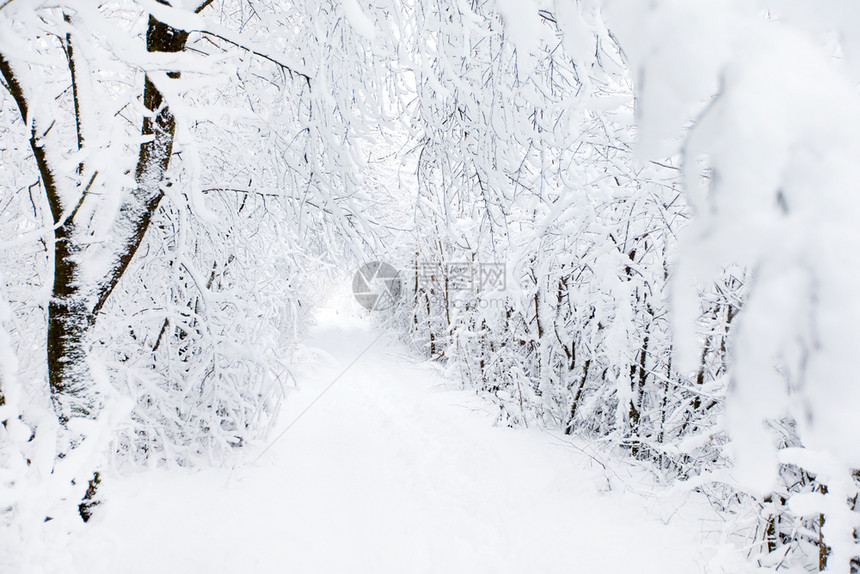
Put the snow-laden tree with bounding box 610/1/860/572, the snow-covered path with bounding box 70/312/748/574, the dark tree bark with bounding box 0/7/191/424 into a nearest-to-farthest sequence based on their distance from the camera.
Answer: the snow-laden tree with bounding box 610/1/860/572 < the dark tree bark with bounding box 0/7/191/424 < the snow-covered path with bounding box 70/312/748/574

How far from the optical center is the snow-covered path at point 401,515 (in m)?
3.06

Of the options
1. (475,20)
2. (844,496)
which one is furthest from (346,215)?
(844,496)

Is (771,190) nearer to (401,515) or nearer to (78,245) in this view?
(78,245)

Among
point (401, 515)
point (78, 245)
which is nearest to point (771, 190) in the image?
point (78, 245)

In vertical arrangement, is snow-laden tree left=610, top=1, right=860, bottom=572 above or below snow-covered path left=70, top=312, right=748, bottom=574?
above

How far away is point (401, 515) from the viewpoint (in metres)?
4.04

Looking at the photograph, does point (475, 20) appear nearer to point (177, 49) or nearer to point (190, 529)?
point (177, 49)

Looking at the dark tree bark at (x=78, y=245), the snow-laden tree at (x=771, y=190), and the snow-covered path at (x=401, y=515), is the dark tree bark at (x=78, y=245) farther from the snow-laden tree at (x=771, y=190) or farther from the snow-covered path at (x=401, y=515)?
the snow-laden tree at (x=771, y=190)

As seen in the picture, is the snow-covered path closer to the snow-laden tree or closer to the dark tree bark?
the dark tree bark

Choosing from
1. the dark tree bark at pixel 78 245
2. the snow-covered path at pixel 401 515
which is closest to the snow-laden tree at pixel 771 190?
the dark tree bark at pixel 78 245

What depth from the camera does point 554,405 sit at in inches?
227

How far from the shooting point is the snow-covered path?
306 centimetres

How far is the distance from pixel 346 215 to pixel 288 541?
265 cm

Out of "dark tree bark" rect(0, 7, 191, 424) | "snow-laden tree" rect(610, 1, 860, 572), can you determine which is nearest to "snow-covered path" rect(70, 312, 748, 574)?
"dark tree bark" rect(0, 7, 191, 424)
